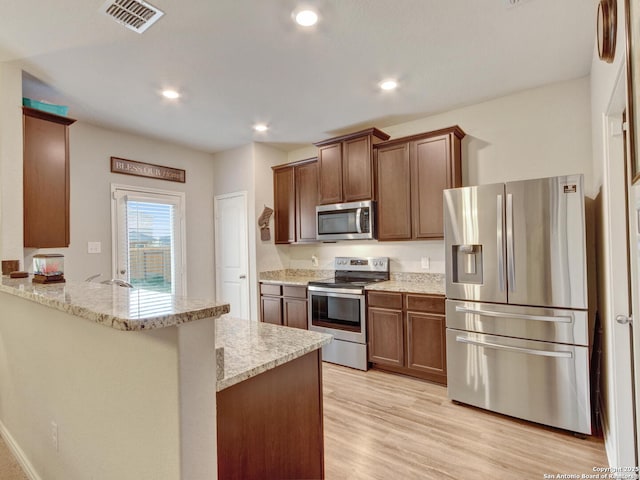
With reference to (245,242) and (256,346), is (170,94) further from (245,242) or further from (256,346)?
(256,346)

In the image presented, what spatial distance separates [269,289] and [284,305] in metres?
0.33

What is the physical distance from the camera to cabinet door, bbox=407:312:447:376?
9.82 ft

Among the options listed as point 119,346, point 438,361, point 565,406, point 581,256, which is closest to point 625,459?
point 565,406

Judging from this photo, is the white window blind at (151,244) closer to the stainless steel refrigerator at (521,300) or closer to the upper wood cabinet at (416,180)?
the upper wood cabinet at (416,180)

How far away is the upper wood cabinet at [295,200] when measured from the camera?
4.30 meters

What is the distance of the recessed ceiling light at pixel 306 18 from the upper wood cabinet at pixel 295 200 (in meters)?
2.20

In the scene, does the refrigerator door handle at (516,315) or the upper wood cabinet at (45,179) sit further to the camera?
the upper wood cabinet at (45,179)

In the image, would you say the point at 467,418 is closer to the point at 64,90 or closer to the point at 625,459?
the point at 625,459

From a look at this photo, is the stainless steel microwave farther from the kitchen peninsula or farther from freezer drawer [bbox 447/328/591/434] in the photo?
the kitchen peninsula

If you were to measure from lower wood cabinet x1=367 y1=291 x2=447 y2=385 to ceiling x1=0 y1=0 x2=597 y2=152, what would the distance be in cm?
197

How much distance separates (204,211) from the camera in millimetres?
4852

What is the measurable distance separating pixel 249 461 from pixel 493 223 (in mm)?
2285

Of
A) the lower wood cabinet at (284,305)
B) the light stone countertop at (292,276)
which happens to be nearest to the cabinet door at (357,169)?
the light stone countertop at (292,276)

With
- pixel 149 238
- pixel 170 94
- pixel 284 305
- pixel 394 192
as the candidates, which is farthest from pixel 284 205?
pixel 170 94
